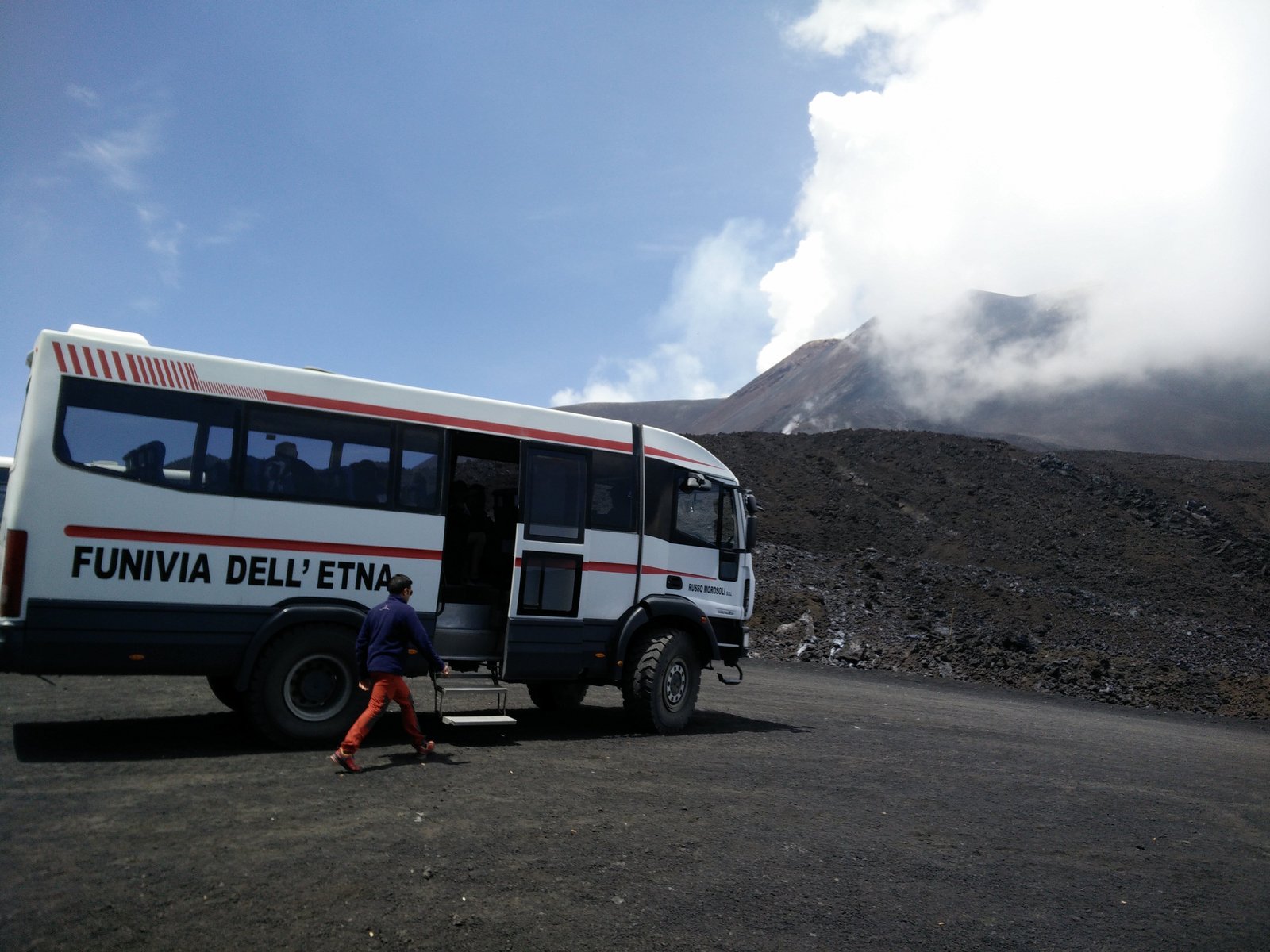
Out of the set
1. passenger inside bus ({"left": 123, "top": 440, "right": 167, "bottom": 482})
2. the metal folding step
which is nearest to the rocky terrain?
the metal folding step

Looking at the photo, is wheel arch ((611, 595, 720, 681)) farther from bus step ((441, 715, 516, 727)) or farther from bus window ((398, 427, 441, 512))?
bus window ((398, 427, 441, 512))

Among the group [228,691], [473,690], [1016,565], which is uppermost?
[1016,565]

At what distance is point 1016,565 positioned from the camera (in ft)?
132

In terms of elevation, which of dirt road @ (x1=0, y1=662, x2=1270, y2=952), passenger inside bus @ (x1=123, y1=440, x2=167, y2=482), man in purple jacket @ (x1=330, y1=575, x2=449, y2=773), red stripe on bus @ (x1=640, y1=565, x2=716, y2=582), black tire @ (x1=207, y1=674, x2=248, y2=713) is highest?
passenger inside bus @ (x1=123, y1=440, x2=167, y2=482)

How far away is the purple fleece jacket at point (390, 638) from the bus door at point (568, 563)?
1736mm

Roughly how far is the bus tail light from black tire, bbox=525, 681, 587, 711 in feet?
20.4

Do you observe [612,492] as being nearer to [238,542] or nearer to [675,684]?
[675,684]

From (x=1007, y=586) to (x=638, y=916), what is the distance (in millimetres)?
30268

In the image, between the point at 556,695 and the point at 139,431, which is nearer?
the point at 139,431

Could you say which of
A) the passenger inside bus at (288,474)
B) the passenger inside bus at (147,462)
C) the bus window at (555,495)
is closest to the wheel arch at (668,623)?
the bus window at (555,495)

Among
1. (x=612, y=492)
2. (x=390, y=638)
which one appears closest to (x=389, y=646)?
(x=390, y=638)

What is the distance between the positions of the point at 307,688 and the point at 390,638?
1.10 meters

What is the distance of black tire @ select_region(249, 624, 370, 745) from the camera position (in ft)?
26.7

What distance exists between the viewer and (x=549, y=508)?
32.7ft
